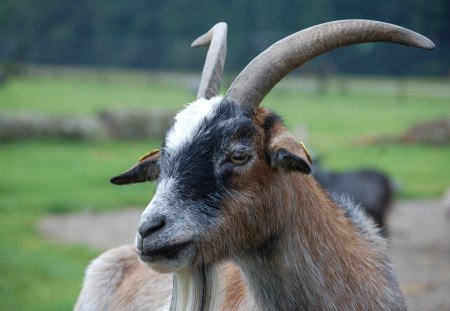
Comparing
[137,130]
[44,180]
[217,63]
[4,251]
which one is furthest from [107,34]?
[217,63]

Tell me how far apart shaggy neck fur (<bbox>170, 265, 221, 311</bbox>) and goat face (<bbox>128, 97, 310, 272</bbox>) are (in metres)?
0.18

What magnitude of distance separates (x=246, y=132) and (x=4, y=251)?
22.3 feet

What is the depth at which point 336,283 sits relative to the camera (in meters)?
4.39

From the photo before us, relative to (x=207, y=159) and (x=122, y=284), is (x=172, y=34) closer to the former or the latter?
(x=122, y=284)

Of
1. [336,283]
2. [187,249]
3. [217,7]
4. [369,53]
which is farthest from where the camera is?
[369,53]

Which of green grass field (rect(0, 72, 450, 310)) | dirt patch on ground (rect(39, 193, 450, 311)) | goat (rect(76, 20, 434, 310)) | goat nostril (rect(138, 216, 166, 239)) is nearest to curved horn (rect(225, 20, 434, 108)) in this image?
goat (rect(76, 20, 434, 310))

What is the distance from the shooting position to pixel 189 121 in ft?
13.7

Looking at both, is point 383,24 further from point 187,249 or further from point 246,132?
point 187,249

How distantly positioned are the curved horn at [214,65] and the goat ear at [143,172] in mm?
428

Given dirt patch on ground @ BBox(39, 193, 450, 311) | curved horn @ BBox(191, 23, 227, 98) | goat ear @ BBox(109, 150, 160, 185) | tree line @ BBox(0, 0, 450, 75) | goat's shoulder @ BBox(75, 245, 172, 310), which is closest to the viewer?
goat ear @ BBox(109, 150, 160, 185)

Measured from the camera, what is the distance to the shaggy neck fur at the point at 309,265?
429cm

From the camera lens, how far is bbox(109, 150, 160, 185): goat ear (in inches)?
180

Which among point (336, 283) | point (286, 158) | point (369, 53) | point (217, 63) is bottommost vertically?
point (336, 283)

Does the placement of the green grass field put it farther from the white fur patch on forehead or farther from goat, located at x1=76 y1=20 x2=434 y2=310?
the white fur patch on forehead
